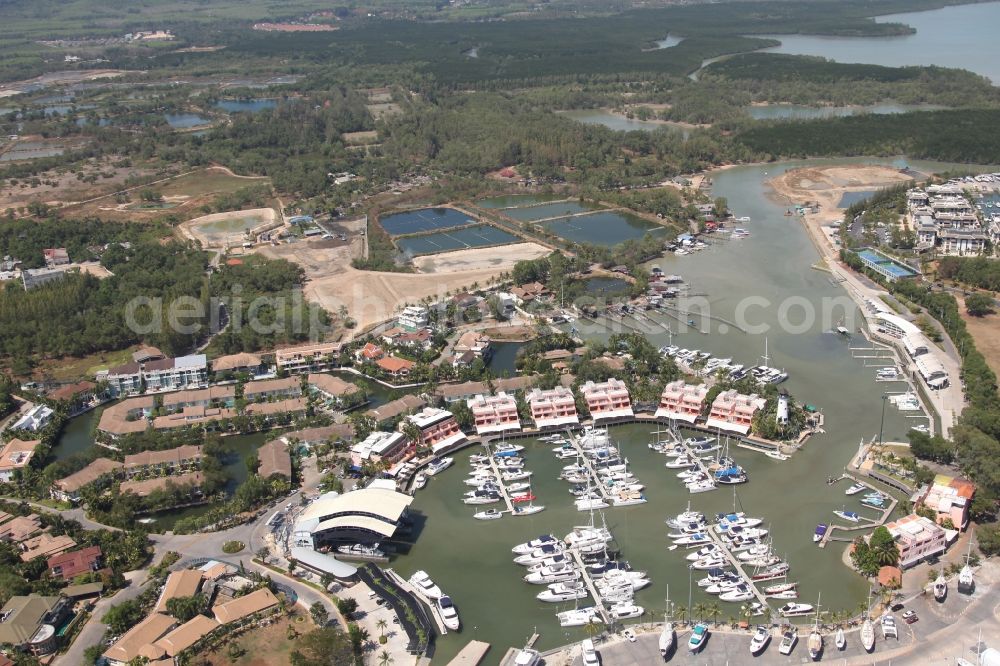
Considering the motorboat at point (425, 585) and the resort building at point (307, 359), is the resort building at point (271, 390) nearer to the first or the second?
the resort building at point (307, 359)

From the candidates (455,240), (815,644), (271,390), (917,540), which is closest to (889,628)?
(815,644)

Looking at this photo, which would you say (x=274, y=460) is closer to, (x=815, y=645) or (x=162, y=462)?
(x=162, y=462)

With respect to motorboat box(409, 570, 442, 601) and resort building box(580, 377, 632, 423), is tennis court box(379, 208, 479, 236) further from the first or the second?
motorboat box(409, 570, 442, 601)

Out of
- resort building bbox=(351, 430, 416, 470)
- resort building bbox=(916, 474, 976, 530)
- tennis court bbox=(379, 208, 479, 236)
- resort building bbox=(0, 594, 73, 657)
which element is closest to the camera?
resort building bbox=(0, 594, 73, 657)

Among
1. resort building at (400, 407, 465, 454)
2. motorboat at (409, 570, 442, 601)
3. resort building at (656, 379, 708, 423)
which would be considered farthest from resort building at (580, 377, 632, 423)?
motorboat at (409, 570, 442, 601)

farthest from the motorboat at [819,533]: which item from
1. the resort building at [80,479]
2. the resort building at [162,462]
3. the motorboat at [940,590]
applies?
the resort building at [80,479]

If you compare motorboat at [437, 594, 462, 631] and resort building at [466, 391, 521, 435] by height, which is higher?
resort building at [466, 391, 521, 435]
